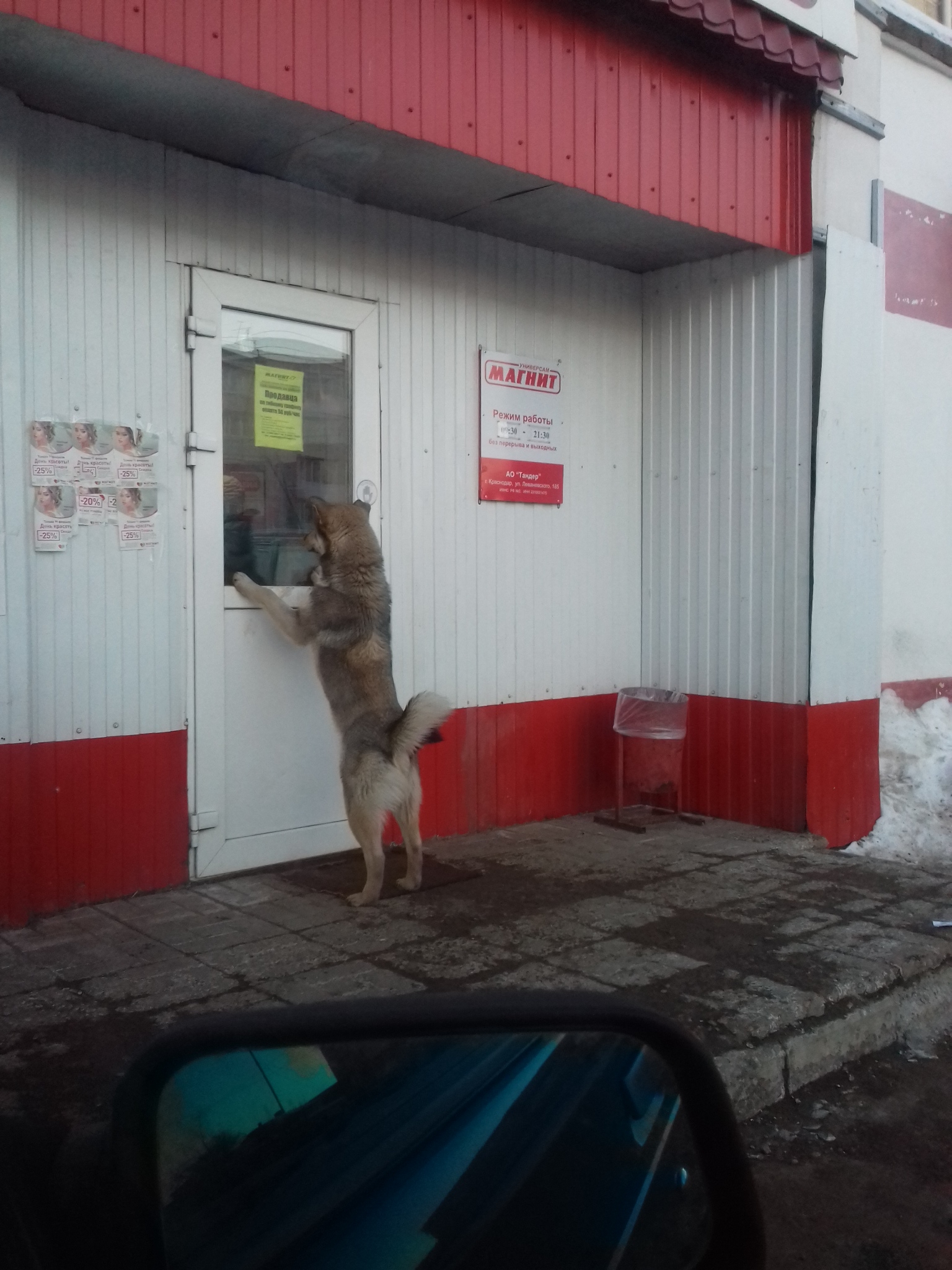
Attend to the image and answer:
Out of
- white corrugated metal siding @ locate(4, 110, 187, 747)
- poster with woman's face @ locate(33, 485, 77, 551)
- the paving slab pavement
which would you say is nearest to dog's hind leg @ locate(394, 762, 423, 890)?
the paving slab pavement

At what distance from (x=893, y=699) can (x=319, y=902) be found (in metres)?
4.92

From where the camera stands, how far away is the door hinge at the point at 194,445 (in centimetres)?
538

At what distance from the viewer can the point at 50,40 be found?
13.5ft

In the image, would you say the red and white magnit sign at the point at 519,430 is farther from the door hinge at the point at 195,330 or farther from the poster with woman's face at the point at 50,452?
the poster with woman's face at the point at 50,452

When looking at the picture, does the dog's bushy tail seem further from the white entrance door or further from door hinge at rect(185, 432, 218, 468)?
door hinge at rect(185, 432, 218, 468)

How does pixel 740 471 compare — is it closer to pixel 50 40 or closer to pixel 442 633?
pixel 442 633

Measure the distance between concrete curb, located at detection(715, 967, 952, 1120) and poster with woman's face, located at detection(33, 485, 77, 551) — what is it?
3.55m

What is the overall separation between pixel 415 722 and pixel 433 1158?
12.7 feet

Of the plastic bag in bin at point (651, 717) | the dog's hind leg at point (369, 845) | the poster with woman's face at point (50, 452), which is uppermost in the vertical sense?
the poster with woman's face at point (50, 452)


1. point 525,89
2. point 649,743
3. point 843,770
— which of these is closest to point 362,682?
point 649,743

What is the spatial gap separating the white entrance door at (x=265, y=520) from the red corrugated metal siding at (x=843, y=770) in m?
2.93

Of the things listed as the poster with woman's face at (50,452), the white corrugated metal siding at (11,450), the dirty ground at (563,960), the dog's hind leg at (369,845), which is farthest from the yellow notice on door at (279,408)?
the dirty ground at (563,960)

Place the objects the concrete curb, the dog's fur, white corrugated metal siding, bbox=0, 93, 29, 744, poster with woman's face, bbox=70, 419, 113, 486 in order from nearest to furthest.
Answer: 1. the concrete curb
2. white corrugated metal siding, bbox=0, 93, 29, 744
3. poster with woman's face, bbox=70, 419, 113, 486
4. the dog's fur

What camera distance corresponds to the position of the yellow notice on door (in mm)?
5719
